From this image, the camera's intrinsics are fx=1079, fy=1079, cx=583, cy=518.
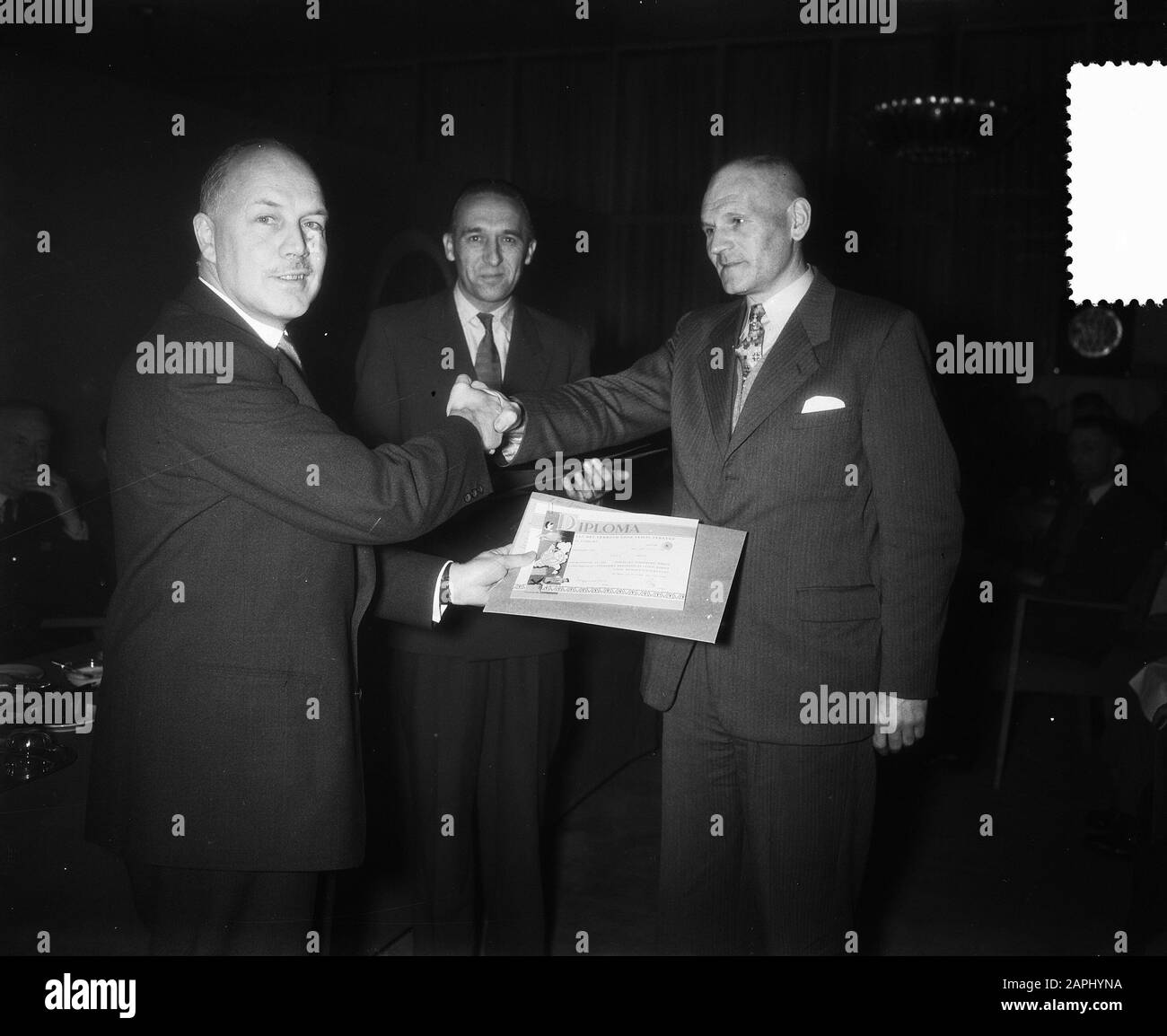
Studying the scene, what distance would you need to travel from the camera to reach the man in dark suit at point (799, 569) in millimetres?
2244

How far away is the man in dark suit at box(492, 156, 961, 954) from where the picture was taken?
2.24 metres

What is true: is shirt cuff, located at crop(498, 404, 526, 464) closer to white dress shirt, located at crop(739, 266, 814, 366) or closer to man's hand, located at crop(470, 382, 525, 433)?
man's hand, located at crop(470, 382, 525, 433)

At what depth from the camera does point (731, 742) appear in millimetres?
2379

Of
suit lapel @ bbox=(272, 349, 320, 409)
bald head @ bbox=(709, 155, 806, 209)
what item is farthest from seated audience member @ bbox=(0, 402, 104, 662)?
bald head @ bbox=(709, 155, 806, 209)

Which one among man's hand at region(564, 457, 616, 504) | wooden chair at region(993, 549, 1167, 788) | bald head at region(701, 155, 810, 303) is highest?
bald head at region(701, 155, 810, 303)

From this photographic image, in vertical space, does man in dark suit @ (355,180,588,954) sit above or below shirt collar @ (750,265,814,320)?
below

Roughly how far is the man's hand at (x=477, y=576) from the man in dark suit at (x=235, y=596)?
40cm

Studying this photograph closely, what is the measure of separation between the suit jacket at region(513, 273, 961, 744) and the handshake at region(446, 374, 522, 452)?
452 millimetres

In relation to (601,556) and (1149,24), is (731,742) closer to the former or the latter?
(601,556)

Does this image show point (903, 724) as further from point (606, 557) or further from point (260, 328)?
point (260, 328)

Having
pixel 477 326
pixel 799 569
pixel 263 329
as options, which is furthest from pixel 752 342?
pixel 263 329

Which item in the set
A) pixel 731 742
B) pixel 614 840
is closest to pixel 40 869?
pixel 731 742
